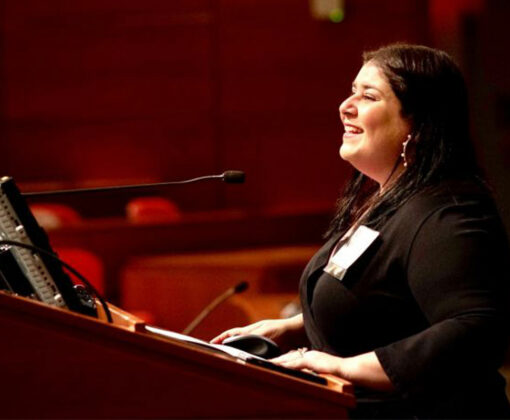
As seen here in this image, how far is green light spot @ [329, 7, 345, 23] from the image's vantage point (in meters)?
4.85

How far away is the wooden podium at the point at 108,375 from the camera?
1000 mm

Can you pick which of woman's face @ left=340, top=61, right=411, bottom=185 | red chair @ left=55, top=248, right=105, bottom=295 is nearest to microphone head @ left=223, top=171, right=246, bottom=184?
woman's face @ left=340, top=61, right=411, bottom=185

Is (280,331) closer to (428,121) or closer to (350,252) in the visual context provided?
(350,252)

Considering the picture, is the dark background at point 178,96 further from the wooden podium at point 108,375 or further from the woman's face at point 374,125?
the wooden podium at point 108,375

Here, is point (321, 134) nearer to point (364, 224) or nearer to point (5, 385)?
point (364, 224)

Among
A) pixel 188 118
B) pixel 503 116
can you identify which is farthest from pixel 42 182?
pixel 503 116

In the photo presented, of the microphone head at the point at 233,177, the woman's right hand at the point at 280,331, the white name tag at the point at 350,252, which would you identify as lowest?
the woman's right hand at the point at 280,331

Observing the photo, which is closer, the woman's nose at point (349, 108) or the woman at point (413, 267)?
the woman at point (413, 267)

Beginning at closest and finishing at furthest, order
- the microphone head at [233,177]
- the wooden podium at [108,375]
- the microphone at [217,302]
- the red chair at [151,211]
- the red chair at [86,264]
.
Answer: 1. the wooden podium at [108,375]
2. the microphone head at [233,177]
3. the microphone at [217,302]
4. the red chair at [86,264]
5. the red chair at [151,211]

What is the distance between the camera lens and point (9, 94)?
16.7ft

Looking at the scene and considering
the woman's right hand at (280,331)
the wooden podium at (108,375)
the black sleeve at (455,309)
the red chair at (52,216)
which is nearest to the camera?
the wooden podium at (108,375)

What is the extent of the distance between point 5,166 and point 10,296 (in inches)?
169

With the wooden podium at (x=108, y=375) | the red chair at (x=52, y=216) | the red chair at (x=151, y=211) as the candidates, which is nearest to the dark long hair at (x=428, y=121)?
the wooden podium at (x=108, y=375)

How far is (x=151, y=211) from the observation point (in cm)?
432
